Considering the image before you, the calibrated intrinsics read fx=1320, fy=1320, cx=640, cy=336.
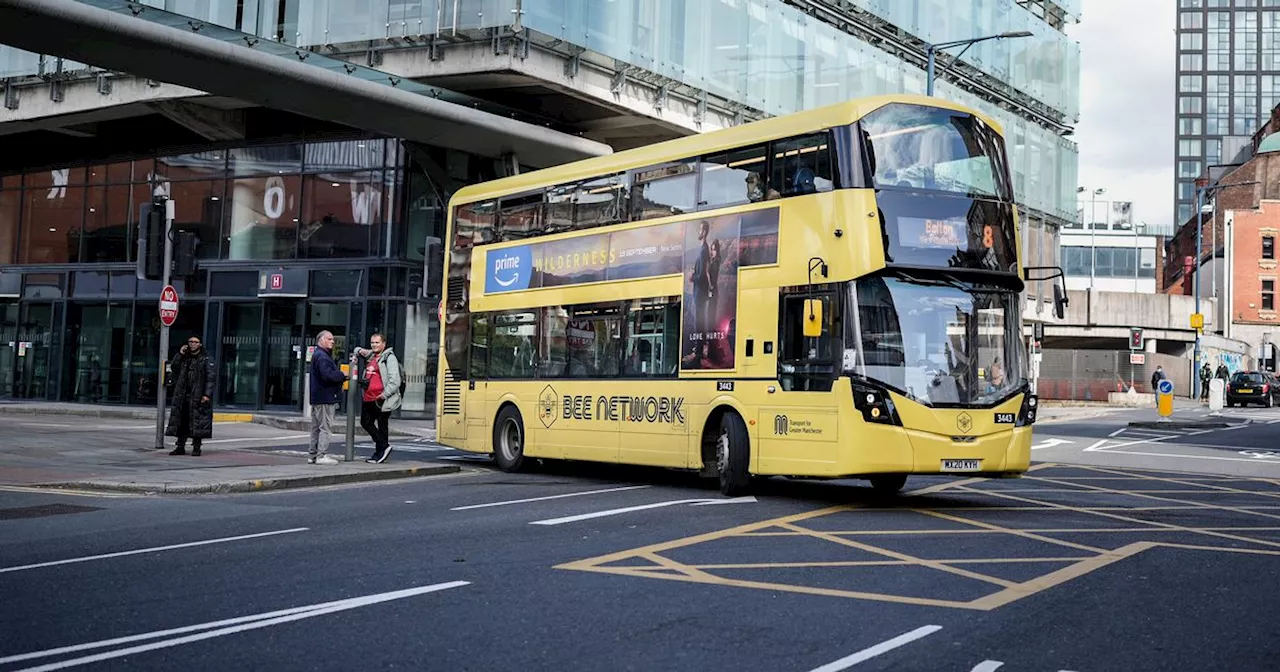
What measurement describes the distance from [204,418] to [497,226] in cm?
508

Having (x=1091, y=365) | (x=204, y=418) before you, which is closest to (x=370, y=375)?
(x=204, y=418)

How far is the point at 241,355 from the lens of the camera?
34.8 meters

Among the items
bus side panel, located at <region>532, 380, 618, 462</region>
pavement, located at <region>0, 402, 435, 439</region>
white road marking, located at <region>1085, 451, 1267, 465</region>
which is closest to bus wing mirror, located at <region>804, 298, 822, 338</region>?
bus side panel, located at <region>532, 380, 618, 462</region>

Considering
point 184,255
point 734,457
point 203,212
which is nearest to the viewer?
point 734,457

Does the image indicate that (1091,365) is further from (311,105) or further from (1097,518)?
(1097,518)

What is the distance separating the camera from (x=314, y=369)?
58.4 ft

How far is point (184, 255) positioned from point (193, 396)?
267 centimetres

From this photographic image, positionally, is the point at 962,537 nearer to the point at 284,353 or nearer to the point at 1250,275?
the point at 284,353

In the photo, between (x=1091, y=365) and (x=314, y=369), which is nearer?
(x=314, y=369)

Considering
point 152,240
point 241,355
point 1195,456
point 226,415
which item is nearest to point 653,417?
point 152,240

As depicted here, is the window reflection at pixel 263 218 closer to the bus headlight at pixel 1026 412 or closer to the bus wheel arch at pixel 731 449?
the bus wheel arch at pixel 731 449

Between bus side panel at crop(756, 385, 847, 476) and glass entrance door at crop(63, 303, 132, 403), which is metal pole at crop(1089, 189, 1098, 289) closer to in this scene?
glass entrance door at crop(63, 303, 132, 403)

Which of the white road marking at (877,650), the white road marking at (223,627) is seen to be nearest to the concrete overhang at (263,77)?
the white road marking at (223,627)

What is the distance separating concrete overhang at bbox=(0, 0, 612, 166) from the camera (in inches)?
988
